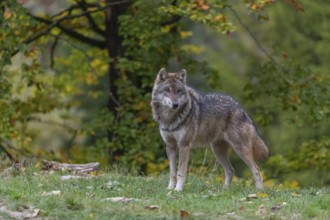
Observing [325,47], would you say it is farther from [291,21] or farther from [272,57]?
[272,57]

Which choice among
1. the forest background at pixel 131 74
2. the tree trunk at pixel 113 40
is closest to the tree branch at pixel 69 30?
the forest background at pixel 131 74

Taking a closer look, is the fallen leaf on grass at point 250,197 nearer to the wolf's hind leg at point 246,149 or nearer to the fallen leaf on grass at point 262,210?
the fallen leaf on grass at point 262,210

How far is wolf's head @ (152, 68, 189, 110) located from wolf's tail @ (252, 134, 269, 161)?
1.49m

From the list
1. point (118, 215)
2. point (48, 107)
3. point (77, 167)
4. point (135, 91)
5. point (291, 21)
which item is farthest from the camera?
point (291, 21)

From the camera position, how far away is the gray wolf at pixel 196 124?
12188 mm

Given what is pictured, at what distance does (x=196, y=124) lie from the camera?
40.6 ft

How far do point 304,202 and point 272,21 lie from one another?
61.5 ft

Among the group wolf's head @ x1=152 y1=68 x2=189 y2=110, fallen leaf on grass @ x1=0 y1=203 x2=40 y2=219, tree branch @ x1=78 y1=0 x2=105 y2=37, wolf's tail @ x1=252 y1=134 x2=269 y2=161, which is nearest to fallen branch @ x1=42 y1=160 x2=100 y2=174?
wolf's head @ x1=152 y1=68 x2=189 y2=110

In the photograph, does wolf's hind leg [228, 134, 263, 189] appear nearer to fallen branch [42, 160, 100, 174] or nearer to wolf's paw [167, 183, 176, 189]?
wolf's paw [167, 183, 176, 189]

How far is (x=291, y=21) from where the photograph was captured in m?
27.7

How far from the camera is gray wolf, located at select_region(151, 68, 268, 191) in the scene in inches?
480

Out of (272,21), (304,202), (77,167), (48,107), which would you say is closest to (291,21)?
(272,21)

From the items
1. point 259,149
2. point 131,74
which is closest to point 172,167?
point 259,149

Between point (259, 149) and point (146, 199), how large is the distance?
3.27 metres
